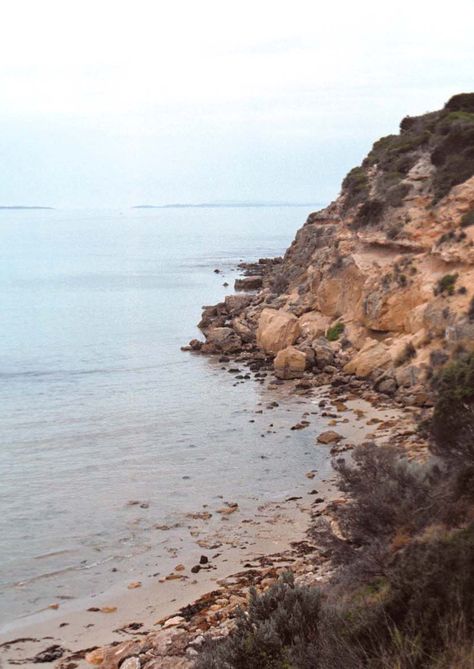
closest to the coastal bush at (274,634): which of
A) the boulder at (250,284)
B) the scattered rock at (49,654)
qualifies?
the scattered rock at (49,654)

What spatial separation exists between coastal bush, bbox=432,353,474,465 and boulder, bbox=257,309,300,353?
1697 cm

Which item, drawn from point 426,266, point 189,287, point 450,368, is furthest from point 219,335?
point 189,287

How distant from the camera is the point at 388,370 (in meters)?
24.3

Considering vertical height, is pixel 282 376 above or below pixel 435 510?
below

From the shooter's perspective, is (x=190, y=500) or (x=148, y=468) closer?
(x=190, y=500)

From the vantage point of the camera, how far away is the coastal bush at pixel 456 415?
10672mm

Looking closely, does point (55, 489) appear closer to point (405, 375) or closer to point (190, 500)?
point (190, 500)

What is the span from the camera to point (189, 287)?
6366 centimetres

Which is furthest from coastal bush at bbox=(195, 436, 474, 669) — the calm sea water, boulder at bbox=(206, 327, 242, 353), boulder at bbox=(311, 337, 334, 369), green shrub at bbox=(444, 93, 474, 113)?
green shrub at bbox=(444, 93, 474, 113)

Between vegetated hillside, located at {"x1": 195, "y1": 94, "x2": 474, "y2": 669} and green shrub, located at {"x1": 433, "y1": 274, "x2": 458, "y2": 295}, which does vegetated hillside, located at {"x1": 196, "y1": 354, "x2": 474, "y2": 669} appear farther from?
green shrub, located at {"x1": 433, "y1": 274, "x2": 458, "y2": 295}

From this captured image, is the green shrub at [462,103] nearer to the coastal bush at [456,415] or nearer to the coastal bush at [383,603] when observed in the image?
the coastal bush at [456,415]

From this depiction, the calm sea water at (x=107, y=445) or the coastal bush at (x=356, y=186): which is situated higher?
the coastal bush at (x=356, y=186)

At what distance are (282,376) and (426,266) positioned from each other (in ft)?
21.3

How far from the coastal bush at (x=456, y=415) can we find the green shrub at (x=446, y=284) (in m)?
11.8
